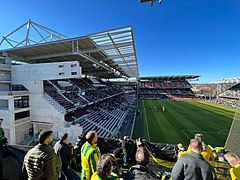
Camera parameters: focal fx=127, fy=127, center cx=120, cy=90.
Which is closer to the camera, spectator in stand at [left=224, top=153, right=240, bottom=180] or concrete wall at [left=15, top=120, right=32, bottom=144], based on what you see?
spectator in stand at [left=224, top=153, right=240, bottom=180]

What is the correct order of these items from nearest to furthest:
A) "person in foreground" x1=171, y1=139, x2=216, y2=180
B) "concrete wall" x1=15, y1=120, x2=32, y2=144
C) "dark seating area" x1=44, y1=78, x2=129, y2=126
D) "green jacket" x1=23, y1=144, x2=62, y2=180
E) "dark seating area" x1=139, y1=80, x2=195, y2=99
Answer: "person in foreground" x1=171, y1=139, x2=216, y2=180
"green jacket" x1=23, y1=144, x2=62, y2=180
"concrete wall" x1=15, y1=120, x2=32, y2=144
"dark seating area" x1=44, y1=78, x2=129, y2=126
"dark seating area" x1=139, y1=80, x2=195, y2=99

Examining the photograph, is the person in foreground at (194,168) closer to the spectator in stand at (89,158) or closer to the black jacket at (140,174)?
the black jacket at (140,174)

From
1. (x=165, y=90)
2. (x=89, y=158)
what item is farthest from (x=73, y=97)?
(x=165, y=90)

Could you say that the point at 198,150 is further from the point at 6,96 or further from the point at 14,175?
the point at 6,96

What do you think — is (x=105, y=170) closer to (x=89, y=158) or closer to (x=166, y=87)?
(x=89, y=158)

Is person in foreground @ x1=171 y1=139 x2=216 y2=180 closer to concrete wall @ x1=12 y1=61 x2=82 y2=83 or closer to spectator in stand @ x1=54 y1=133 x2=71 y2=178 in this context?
spectator in stand @ x1=54 y1=133 x2=71 y2=178

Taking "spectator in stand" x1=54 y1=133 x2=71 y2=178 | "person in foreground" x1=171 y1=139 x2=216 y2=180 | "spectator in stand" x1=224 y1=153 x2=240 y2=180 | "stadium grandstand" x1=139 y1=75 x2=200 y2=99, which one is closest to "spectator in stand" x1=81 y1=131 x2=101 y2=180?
"spectator in stand" x1=54 y1=133 x2=71 y2=178

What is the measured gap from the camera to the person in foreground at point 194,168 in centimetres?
163

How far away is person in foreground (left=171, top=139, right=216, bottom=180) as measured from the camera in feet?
5.36

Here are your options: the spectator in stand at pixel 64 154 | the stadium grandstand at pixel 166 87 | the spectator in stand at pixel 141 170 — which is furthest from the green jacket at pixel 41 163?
the stadium grandstand at pixel 166 87

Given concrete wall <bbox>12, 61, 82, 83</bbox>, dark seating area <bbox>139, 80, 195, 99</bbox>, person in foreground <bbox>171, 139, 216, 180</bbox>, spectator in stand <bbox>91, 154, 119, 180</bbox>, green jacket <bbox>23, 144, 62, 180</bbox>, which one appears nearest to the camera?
spectator in stand <bbox>91, 154, 119, 180</bbox>

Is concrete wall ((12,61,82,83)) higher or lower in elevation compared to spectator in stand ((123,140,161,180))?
higher

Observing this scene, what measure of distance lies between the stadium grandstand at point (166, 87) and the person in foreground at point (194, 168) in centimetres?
4953

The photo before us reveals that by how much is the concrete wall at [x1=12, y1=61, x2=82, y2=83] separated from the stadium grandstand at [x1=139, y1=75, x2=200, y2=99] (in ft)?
141
